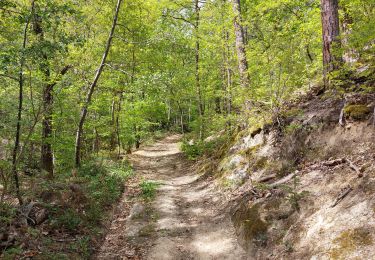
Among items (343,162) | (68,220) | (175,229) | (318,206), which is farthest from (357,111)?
(68,220)

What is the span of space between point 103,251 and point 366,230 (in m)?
5.16

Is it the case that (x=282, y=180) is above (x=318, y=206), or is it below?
above

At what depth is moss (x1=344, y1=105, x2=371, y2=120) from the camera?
257 inches

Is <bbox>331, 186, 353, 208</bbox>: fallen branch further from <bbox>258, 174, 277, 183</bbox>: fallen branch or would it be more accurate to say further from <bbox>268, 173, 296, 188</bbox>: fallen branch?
<bbox>258, 174, 277, 183</bbox>: fallen branch

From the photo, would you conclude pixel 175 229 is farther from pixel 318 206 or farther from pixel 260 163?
pixel 318 206

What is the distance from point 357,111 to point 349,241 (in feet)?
11.4

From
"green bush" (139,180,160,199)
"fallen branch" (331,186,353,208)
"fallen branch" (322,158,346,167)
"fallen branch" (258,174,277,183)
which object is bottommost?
"green bush" (139,180,160,199)

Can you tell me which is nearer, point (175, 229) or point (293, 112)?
point (175, 229)

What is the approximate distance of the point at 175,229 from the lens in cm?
775

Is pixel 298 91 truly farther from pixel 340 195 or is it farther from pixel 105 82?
pixel 105 82

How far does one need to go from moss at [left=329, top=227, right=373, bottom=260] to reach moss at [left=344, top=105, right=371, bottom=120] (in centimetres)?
313

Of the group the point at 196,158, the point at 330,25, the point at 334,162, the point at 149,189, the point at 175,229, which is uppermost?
the point at 330,25

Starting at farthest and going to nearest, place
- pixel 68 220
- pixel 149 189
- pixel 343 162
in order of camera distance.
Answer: pixel 149 189 → pixel 68 220 → pixel 343 162

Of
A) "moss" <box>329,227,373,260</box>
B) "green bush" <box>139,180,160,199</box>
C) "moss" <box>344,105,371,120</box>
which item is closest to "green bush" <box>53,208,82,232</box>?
"green bush" <box>139,180,160,199</box>
